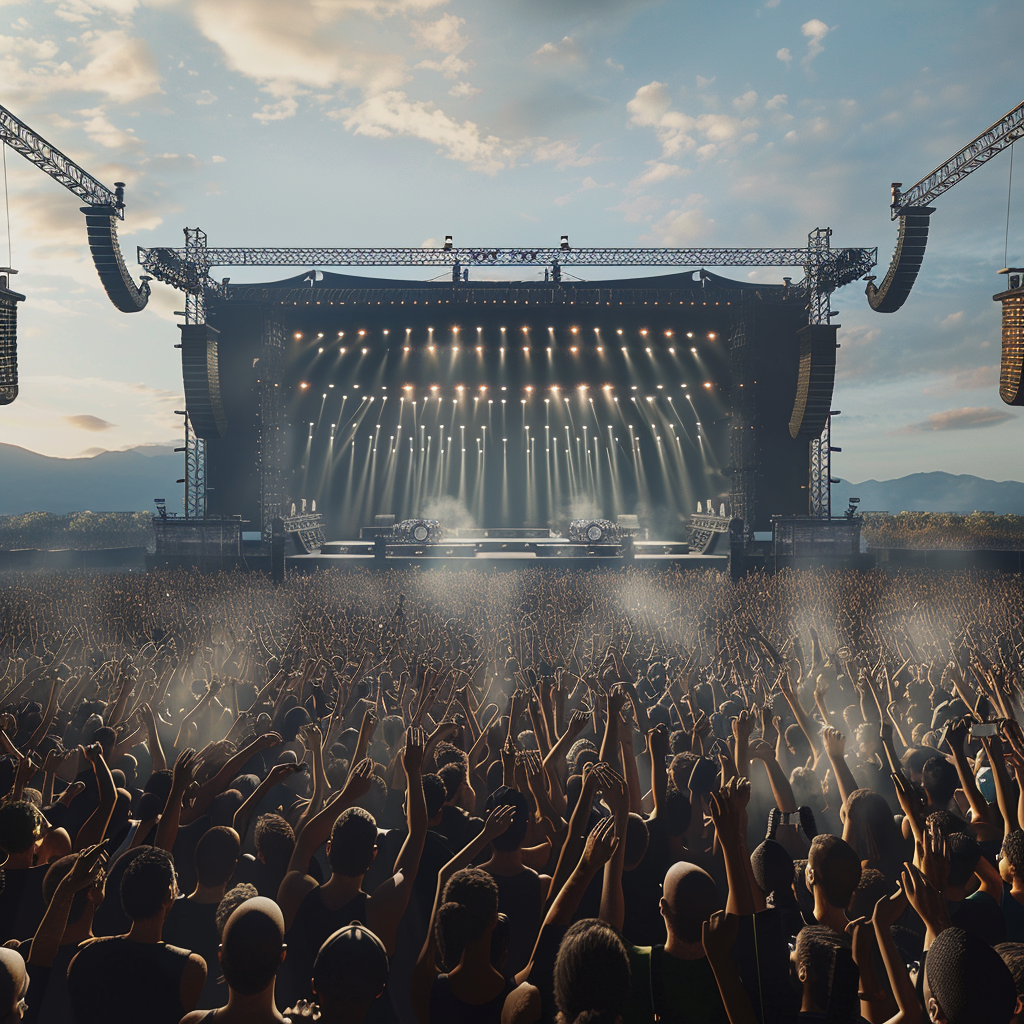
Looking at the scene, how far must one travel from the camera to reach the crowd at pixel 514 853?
6.02 feet

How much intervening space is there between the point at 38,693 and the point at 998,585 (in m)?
14.9

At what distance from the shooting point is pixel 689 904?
6.08 ft

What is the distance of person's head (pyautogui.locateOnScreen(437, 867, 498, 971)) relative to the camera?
1.85m

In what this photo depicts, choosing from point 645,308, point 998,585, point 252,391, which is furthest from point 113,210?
point 998,585

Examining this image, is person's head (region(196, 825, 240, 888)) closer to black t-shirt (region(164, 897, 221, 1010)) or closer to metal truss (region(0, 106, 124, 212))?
black t-shirt (region(164, 897, 221, 1010))

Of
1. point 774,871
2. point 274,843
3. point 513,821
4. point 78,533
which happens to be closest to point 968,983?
point 774,871

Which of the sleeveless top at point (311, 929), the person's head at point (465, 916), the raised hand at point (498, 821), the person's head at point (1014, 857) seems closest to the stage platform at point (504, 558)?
the person's head at point (1014, 857)

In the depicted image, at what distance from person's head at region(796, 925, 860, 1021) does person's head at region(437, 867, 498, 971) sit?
0.86m

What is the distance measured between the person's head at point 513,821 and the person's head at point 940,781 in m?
1.93

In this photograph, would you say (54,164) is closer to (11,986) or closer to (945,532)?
(11,986)

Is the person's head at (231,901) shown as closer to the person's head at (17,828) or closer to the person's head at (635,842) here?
the person's head at (17,828)

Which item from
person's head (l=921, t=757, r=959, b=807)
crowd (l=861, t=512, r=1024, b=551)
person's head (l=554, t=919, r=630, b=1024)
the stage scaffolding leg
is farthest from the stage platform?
person's head (l=554, t=919, r=630, b=1024)

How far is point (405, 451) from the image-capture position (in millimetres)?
35375

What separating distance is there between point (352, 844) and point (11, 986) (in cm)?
91
